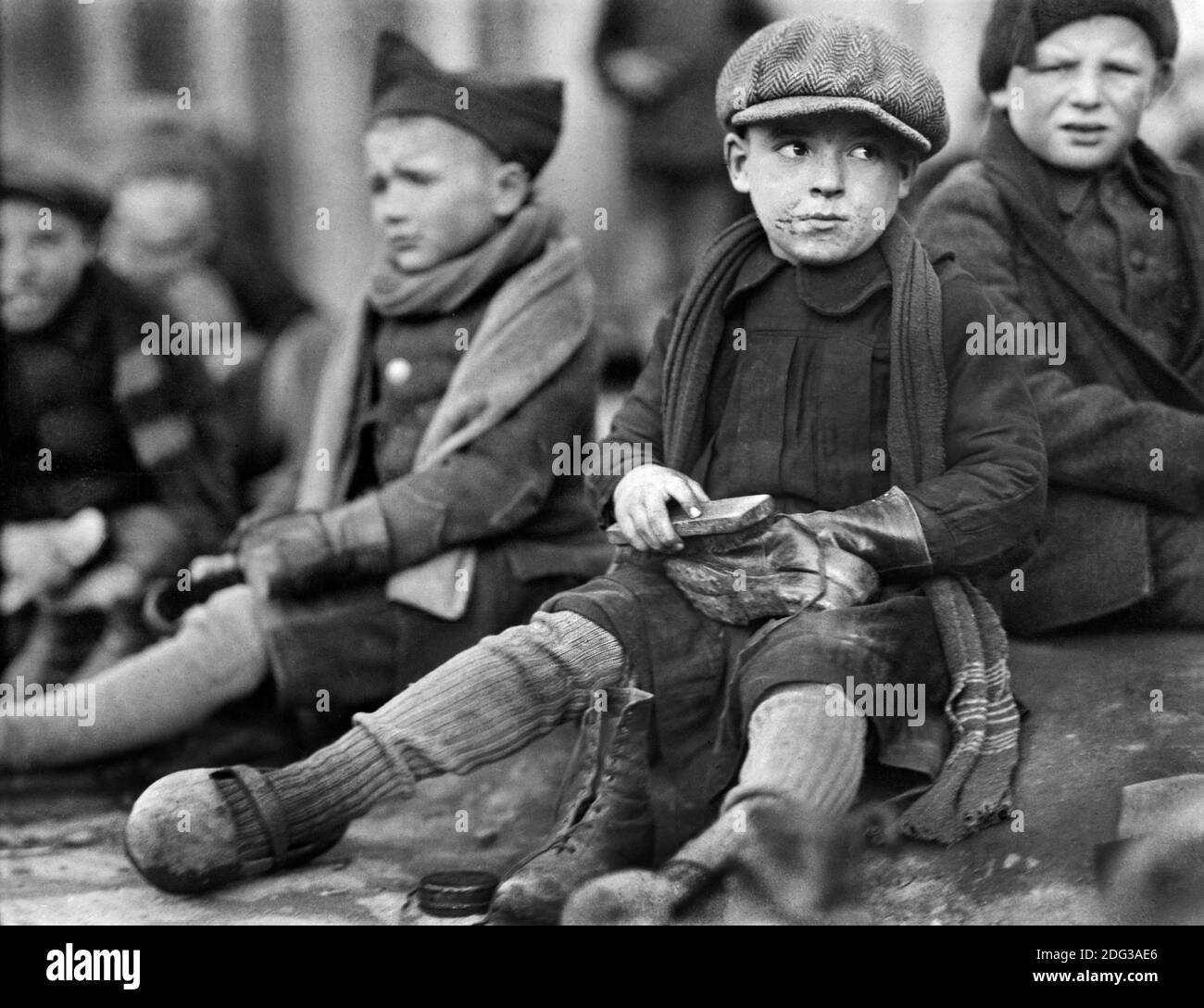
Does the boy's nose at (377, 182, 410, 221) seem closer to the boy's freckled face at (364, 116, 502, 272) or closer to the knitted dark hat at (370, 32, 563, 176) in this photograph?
the boy's freckled face at (364, 116, 502, 272)

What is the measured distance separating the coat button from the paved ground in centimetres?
94

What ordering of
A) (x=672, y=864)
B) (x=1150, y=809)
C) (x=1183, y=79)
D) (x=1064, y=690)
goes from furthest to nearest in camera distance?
(x=1183, y=79), (x=1064, y=690), (x=1150, y=809), (x=672, y=864)

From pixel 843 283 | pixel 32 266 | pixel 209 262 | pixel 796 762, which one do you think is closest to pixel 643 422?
pixel 843 283

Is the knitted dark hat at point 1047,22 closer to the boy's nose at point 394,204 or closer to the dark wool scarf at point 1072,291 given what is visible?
the dark wool scarf at point 1072,291

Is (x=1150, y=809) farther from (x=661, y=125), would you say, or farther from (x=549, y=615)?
(x=661, y=125)

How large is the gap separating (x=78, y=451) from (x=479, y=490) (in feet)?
3.69

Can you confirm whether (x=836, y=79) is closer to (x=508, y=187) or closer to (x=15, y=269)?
(x=508, y=187)

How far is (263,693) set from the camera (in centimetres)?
461

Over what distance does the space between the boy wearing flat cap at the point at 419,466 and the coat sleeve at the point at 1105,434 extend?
3.24 ft

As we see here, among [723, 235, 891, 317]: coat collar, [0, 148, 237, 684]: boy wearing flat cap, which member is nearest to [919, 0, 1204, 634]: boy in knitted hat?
[723, 235, 891, 317]: coat collar

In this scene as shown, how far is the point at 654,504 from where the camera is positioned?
12.6 feet

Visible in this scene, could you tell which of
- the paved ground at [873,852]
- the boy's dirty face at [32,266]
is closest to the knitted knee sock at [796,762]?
the paved ground at [873,852]

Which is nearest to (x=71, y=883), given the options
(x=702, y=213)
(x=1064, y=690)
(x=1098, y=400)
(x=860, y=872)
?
(x=860, y=872)
